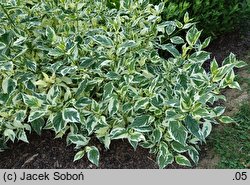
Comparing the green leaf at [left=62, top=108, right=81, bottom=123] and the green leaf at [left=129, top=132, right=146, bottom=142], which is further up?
the green leaf at [left=62, top=108, right=81, bottom=123]

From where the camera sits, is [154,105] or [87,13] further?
[87,13]

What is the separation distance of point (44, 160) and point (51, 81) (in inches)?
22.1

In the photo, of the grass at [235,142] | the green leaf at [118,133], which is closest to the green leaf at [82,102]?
the green leaf at [118,133]

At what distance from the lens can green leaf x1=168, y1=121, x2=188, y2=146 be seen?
233cm

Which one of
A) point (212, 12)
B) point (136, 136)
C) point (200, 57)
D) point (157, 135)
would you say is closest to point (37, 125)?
point (136, 136)

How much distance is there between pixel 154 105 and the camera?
A: 2496 millimetres

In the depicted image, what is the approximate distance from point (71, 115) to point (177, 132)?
2.01 feet

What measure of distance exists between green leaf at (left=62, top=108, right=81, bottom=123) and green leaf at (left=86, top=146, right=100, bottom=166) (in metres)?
0.25

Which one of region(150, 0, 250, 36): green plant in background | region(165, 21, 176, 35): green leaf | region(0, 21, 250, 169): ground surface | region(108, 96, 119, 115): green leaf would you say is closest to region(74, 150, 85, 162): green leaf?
region(0, 21, 250, 169): ground surface

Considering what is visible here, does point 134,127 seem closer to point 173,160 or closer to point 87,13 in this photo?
point 173,160

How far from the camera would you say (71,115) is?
95.4 inches

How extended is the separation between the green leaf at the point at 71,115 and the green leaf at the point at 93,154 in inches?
9.9

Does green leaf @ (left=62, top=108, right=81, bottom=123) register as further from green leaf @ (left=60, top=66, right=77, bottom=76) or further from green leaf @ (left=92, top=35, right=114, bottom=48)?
green leaf @ (left=92, top=35, right=114, bottom=48)
